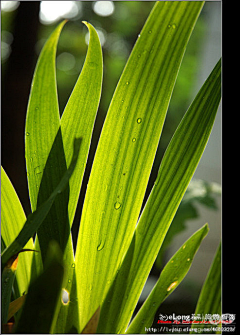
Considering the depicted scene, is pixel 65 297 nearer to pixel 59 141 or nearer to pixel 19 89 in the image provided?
pixel 59 141

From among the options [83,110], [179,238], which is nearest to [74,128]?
[83,110]

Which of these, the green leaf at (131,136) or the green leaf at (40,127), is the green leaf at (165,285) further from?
the green leaf at (40,127)

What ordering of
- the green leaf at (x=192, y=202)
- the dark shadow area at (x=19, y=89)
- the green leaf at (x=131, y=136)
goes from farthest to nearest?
1. the dark shadow area at (x=19, y=89)
2. the green leaf at (x=192, y=202)
3. the green leaf at (x=131, y=136)

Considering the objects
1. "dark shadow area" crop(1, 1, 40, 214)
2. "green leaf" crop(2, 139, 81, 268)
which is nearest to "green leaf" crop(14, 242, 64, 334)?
"green leaf" crop(2, 139, 81, 268)

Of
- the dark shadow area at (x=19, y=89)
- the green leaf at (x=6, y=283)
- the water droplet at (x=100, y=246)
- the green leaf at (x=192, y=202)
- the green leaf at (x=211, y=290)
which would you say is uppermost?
the dark shadow area at (x=19, y=89)

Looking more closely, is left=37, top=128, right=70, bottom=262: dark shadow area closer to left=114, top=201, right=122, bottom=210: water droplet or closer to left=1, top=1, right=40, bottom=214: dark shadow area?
left=114, top=201, right=122, bottom=210: water droplet

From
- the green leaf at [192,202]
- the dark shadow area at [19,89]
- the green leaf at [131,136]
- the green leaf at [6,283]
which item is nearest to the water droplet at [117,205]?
the green leaf at [131,136]
